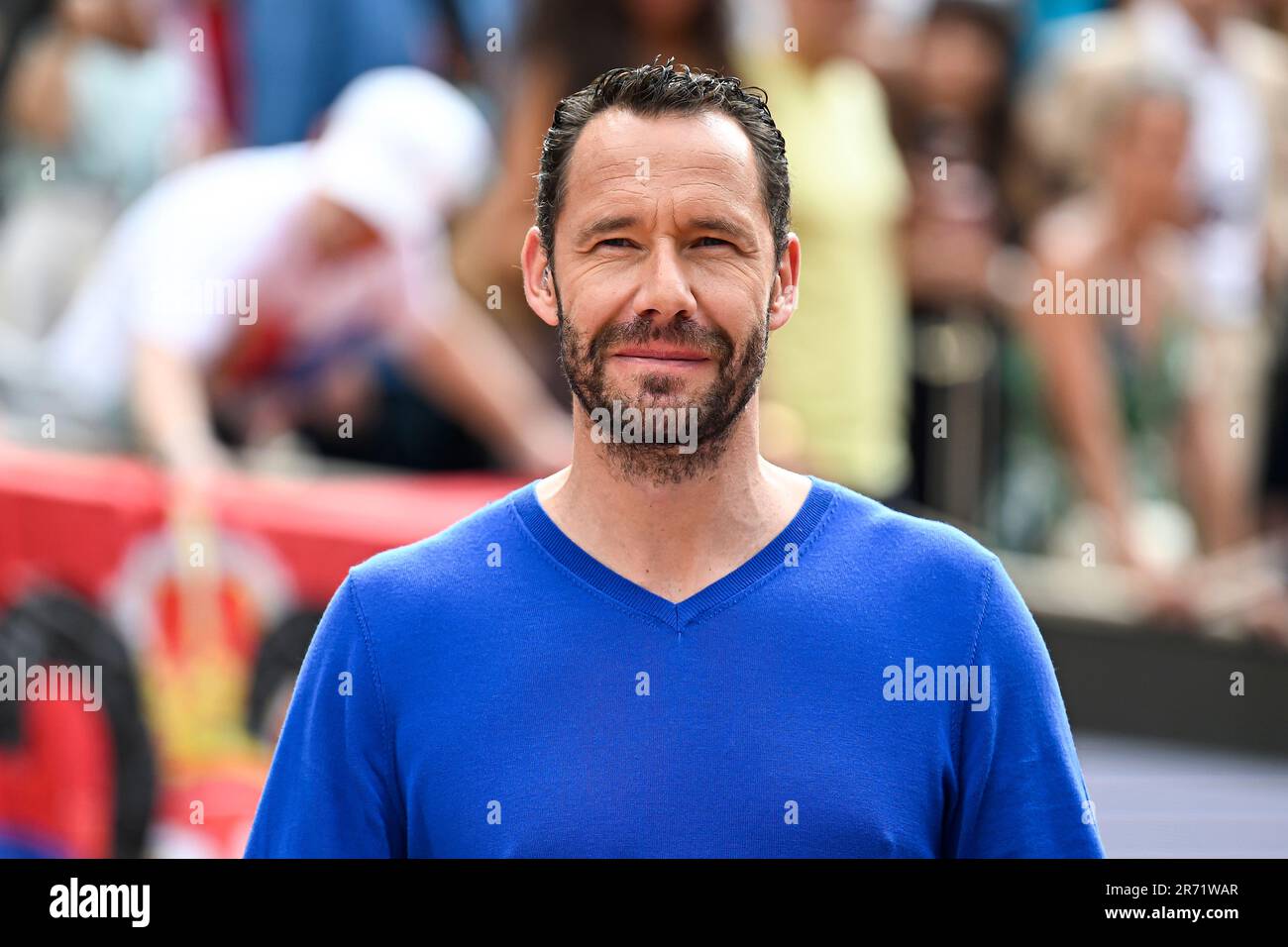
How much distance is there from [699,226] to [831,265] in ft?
11.2

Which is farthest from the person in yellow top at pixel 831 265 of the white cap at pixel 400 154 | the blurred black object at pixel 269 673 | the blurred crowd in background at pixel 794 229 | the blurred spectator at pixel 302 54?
the blurred black object at pixel 269 673

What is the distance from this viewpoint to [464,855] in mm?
1918

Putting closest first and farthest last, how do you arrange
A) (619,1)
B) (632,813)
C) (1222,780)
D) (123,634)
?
(632,813), (123,634), (619,1), (1222,780)

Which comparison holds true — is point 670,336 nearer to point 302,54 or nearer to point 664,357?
point 664,357

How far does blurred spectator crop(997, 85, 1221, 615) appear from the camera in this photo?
5609mm

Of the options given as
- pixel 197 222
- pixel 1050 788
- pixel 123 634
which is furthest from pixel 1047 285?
pixel 1050 788

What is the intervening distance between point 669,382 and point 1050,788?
0.54 m

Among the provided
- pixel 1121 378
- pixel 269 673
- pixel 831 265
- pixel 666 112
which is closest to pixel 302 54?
pixel 831 265

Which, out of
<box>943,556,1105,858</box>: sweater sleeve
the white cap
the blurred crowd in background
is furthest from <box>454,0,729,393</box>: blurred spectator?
<box>943,556,1105,858</box>: sweater sleeve

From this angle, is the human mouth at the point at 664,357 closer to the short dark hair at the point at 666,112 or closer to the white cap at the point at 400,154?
the short dark hair at the point at 666,112

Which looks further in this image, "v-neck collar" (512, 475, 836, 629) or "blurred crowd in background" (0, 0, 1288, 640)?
"blurred crowd in background" (0, 0, 1288, 640)

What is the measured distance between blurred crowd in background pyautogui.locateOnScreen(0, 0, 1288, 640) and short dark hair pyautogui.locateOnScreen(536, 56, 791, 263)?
289 centimetres

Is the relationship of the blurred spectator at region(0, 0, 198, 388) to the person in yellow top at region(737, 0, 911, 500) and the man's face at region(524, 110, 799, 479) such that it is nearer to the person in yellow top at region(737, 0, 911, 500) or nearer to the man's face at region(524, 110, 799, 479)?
the person in yellow top at region(737, 0, 911, 500)
